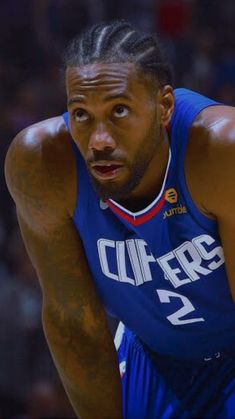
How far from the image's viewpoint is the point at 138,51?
6.39 ft

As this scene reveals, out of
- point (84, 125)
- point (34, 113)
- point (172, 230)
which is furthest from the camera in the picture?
point (34, 113)

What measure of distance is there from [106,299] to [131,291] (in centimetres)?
10

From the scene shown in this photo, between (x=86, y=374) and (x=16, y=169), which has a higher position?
(x=16, y=169)

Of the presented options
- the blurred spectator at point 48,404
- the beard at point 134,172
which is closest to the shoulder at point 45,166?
the beard at point 134,172

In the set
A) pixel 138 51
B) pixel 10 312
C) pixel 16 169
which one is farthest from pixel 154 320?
pixel 10 312

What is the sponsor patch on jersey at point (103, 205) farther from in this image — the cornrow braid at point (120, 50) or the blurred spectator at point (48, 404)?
the blurred spectator at point (48, 404)

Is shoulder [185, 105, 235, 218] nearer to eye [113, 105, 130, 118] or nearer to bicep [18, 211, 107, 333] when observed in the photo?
eye [113, 105, 130, 118]

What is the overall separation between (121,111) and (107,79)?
0.07 m

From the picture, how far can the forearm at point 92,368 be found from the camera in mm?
2268

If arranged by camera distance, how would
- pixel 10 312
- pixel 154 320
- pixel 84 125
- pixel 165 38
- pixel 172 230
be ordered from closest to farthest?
pixel 84 125
pixel 172 230
pixel 154 320
pixel 10 312
pixel 165 38

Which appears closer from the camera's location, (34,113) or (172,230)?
(172,230)

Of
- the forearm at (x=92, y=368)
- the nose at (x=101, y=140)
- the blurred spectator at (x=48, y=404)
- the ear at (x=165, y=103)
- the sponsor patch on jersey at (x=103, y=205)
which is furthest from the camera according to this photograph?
the blurred spectator at (x=48, y=404)

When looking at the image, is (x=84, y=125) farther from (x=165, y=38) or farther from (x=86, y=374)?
(x=165, y=38)

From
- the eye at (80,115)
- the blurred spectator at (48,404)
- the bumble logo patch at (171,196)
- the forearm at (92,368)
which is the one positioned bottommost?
the blurred spectator at (48,404)
